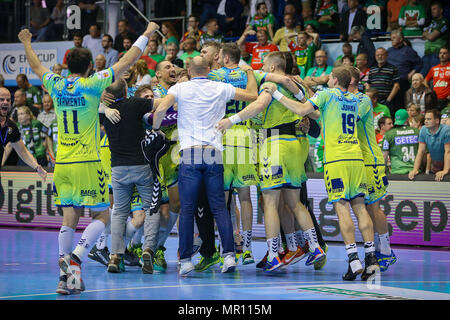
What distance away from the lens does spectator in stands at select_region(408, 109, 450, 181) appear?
11328 mm

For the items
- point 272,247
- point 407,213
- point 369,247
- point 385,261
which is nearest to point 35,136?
point 407,213

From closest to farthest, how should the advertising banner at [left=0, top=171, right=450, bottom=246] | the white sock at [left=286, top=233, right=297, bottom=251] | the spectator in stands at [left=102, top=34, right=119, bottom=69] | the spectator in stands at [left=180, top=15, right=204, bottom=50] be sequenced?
the white sock at [left=286, top=233, right=297, bottom=251] → the advertising banner at [left=0, top=171, right=450, bottom=246] → the spectator in stands at [left=180, top=15, right=204, bottom=50] → the spectator in stands at [left=102, top=34, right=119, bottom=69]

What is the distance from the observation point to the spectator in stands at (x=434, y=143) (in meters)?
11.3

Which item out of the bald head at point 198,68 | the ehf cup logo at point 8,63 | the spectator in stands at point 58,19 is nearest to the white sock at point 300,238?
the bald head at point 198,68

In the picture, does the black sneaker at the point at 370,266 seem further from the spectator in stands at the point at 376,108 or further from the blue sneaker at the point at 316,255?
the spectator in stands at the point at 376,108

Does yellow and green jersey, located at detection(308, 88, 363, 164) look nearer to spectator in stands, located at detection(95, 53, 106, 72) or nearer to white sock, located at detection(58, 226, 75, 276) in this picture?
white sock, located at detection(58, 226, 75, 276)

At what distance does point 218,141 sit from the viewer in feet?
25.8

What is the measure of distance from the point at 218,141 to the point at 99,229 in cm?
169

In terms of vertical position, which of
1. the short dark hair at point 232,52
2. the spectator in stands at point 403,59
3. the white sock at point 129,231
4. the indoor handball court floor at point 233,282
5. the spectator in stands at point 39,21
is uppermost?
the spectator in stands at point 39,21

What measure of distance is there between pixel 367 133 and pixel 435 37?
273 inches

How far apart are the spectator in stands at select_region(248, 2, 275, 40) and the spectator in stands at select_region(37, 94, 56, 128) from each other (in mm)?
5132

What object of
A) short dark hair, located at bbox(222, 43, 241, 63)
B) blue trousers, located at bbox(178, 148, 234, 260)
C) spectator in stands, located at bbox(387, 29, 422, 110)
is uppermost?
spectator in stands, located at bbox(387, 29, 422, 110)

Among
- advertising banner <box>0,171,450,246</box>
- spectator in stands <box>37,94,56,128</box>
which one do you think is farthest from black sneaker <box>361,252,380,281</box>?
spectator in stands <box>37,94,56,128</box>

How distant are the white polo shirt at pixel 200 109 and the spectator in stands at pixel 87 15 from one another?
462 inches
